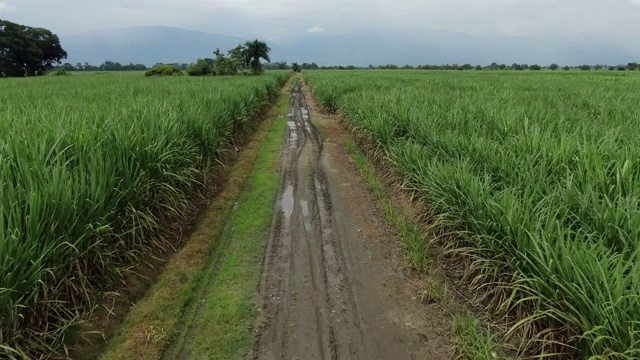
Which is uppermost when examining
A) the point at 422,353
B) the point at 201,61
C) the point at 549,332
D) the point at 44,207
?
the point at 201,61

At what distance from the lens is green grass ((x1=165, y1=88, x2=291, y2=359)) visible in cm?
281

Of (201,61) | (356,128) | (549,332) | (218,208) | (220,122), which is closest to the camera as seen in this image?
(549,332)

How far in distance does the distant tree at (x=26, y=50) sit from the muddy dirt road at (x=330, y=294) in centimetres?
5632

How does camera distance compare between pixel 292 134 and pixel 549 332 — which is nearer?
pixel 549 332

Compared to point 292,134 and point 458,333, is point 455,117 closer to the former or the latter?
point 458,333

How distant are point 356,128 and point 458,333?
7.72m

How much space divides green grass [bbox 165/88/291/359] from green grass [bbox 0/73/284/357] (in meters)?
0.81

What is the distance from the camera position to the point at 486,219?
346 centimetres

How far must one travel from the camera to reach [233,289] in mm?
3521

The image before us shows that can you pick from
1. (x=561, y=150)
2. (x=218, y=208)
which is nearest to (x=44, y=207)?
(x=218, y=208)

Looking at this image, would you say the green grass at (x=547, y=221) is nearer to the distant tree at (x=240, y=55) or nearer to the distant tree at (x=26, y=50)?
the distant tree at (x=240, y=55)

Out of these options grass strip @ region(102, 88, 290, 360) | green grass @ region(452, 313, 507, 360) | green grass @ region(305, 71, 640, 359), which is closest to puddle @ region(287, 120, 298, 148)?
grass strip @ region(102, 88, 290, 360)

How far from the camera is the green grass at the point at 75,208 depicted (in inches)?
99.0

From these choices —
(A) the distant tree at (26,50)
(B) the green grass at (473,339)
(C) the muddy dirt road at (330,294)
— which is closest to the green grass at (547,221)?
(B) the green grass at (473,339)
